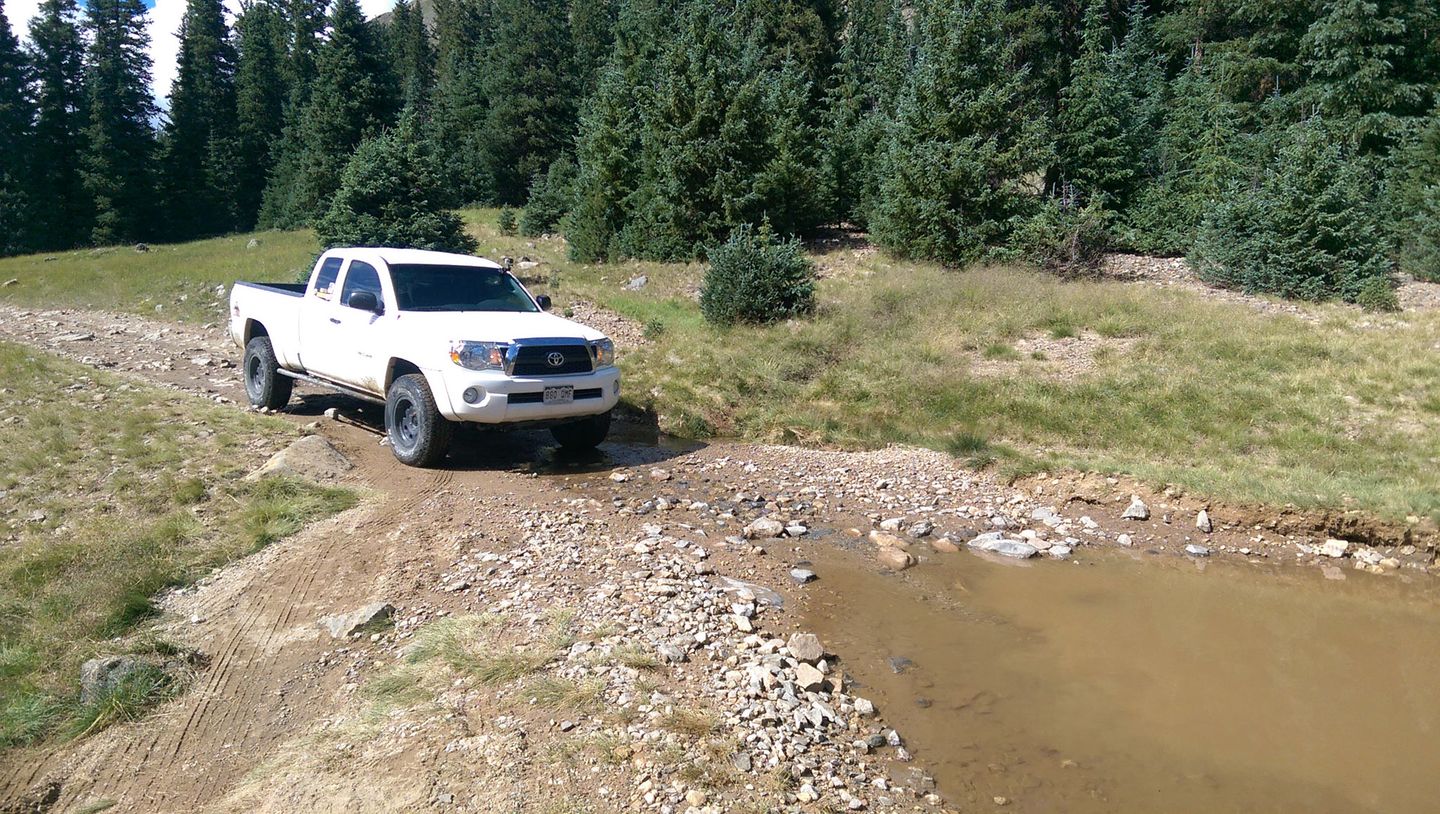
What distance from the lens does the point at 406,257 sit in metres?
9.75

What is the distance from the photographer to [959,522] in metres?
8.13

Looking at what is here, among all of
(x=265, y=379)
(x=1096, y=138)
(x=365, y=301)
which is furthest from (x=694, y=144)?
(x=365, y=301)

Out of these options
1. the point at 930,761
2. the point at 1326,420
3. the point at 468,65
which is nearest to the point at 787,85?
the point at 1326,420

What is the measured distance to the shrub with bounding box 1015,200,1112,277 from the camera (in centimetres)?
1962

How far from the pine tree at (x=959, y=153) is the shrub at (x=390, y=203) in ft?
37.5

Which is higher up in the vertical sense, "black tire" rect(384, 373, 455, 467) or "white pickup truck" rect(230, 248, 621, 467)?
"white pickup truck" rect(230, 248, 621, 467)

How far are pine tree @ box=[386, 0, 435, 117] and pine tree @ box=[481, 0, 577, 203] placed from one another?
21006 millimetres

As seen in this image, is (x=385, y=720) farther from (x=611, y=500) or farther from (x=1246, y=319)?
(x=1246, y=319)

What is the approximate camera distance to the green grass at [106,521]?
4840 millimetres

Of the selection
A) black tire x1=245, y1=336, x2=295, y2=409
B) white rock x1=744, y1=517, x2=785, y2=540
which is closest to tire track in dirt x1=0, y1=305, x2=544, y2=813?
white rock x1=744, y1=517, x2=785, y2=540

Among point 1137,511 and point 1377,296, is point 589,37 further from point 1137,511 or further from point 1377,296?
point 1137,511

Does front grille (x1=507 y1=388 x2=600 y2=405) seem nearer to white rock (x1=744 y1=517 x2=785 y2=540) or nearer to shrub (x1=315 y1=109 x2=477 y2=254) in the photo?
white rock (x1=744 y1=517 x2=785 y2=540)

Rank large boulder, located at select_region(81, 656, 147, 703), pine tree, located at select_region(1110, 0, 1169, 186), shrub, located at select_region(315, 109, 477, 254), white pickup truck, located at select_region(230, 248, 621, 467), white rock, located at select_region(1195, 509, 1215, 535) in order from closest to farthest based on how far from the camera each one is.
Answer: large boulder, located at select_region(81, 656, 147, 703) → white rock, located at select_region(1195, 509, 1215, 535) → white pickup truck, located at select_region(230, 248, 621, 467) → shrub, located at select_region(315, 109, 477, 254) → pine tree, located at select_region(1110, 0, 1169, 186)

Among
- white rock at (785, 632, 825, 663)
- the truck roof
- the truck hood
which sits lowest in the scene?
white rock at (785, 632, 825, 663)
